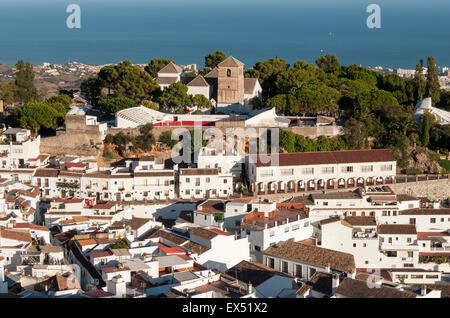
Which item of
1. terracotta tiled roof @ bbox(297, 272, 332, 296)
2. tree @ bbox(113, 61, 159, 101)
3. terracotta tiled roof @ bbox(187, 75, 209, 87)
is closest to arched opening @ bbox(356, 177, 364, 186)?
terracotta tiled roof @ bbox(187, 75, 209, 87)

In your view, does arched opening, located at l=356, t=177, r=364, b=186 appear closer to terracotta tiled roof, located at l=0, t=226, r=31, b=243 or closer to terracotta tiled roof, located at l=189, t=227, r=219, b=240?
terracotta tiled roof, located at l=189, t=227, r=219, b=240

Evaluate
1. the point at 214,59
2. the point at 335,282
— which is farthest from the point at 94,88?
the point at 335,282

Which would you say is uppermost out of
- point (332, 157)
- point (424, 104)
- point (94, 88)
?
point (94, 88)

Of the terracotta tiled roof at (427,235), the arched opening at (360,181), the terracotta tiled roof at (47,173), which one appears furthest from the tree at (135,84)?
the terracotta tiled roof at (427,235)

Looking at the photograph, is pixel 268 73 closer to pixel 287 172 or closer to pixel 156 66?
pixel 156 66

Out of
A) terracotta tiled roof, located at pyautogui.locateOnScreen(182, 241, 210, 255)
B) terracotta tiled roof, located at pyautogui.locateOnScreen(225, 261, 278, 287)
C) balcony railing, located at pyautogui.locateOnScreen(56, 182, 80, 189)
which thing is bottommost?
terracotta tiled roof, located at pyautogui.locateOnScreen(225, 261, 278, 287)
